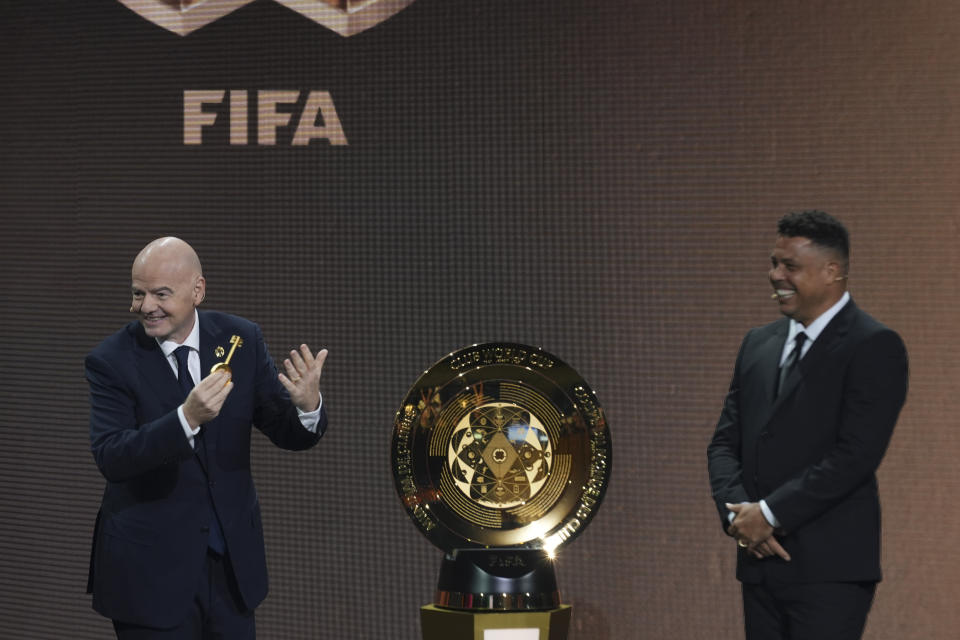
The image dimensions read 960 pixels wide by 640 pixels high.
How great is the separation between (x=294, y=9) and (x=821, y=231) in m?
2.37

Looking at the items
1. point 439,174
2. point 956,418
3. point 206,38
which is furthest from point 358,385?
point 956,418

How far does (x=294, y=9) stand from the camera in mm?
3801

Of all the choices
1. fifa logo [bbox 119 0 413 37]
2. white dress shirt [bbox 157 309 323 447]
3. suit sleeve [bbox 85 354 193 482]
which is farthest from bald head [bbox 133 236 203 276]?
fifa logo [bbox 119 0 413 37]

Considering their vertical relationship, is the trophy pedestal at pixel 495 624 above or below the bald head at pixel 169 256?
below

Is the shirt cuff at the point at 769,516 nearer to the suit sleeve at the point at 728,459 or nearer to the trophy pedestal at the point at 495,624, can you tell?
the suit sleeve at the point at 728,459

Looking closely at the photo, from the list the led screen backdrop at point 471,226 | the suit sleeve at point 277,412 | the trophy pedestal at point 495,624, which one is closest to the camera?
the trophy pedestal at point 495,624

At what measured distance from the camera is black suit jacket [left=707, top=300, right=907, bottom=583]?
207 centimetres

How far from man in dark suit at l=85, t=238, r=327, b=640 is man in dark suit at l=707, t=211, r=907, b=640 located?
3.20ft

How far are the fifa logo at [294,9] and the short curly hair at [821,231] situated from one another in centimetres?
205

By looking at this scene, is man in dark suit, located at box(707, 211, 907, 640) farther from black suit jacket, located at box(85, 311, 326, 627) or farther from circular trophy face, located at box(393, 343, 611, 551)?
black suit jacket, located at box(85, 311, 326, 627)

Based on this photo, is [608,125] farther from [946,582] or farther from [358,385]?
[946,582]

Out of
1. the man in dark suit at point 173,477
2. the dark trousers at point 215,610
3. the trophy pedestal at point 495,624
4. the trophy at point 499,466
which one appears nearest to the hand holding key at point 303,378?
the man in dark suit at point 173,477

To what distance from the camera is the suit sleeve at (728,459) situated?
2.24m

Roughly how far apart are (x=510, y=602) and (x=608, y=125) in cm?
198
